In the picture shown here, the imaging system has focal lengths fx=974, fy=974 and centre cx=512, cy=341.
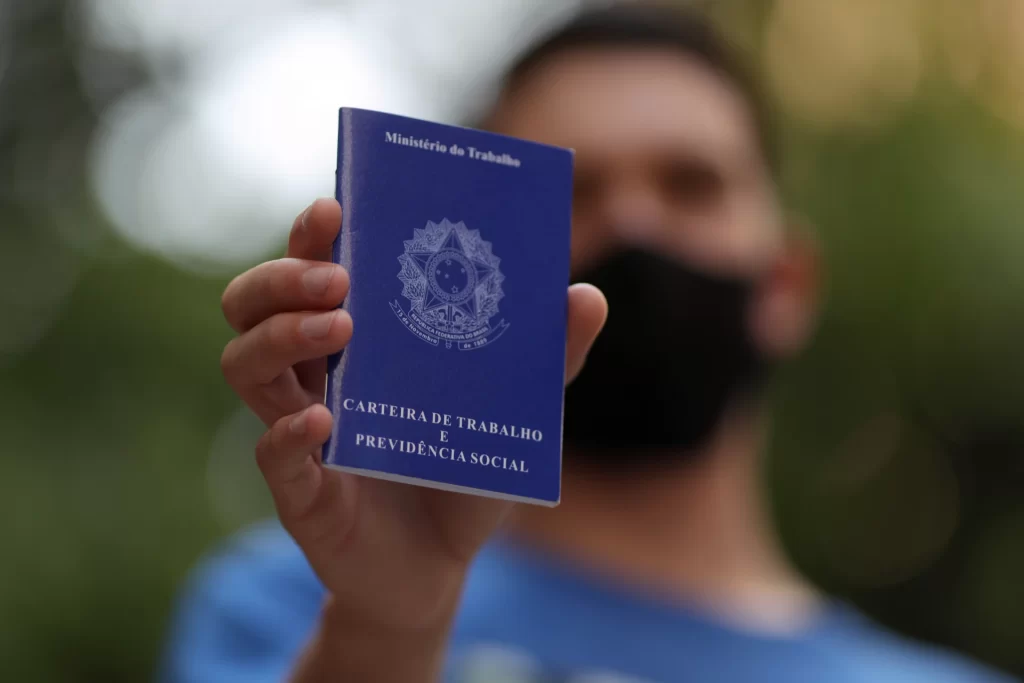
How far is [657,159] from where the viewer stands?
319 cm

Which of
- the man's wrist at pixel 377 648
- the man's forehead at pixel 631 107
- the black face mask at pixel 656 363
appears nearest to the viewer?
the man's wrist at pixel 377 648

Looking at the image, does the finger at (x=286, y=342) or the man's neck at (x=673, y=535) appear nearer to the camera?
the finger at (x=286, y=342)

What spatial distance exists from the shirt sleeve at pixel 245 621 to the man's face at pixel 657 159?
1.24 meters

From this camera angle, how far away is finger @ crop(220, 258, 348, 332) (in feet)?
4.24

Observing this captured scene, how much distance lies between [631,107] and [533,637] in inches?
67.9

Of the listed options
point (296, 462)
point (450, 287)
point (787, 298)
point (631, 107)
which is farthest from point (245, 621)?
point (787, 298)

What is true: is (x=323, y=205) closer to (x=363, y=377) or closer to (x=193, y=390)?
(x=363, y=377)

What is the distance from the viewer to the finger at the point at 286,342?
1.28 metres

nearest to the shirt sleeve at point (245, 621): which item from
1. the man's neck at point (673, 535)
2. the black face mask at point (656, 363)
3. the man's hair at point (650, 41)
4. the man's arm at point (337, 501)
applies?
the man's neck at point (673, 535)

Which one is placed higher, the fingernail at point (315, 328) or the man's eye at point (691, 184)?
the man's eye at point (691, 184)

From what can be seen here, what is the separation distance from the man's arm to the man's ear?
1.95 metres

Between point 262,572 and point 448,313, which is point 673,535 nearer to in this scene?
point 262,572

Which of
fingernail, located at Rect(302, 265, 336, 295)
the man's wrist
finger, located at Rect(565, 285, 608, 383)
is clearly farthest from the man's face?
fingernail, located at Rect(302, 265, 336, 295)

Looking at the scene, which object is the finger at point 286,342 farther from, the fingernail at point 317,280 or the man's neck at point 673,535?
the man's neck at point 673,535
